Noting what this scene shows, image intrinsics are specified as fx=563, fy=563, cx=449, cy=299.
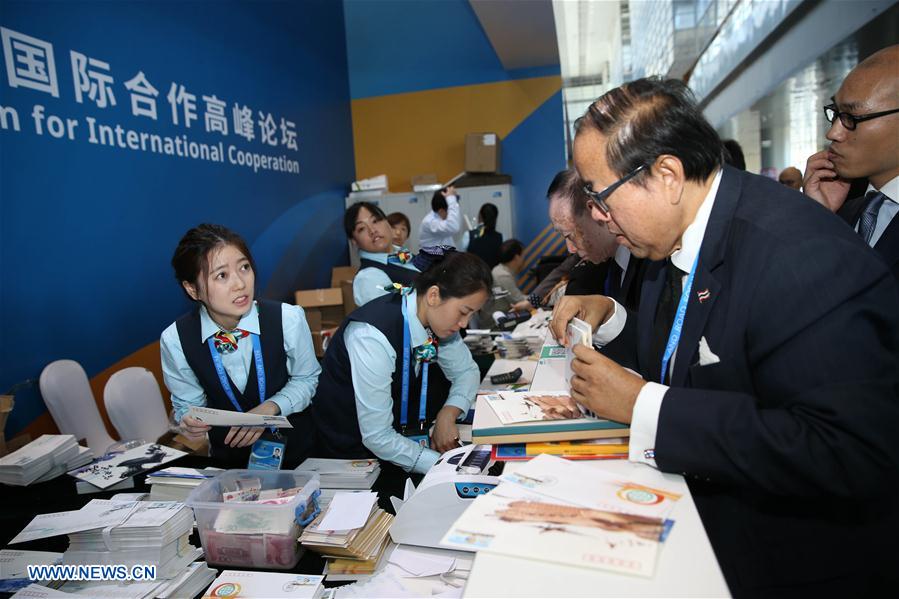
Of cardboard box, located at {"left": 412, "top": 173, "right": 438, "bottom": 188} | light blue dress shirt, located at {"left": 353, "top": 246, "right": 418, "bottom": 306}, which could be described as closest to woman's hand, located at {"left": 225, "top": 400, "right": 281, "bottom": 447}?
light blue dress shirt, located at {"left": 353, "top": 246, "right": 418, "bottom": 306}

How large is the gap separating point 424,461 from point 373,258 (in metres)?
2.17

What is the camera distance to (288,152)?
6000 millimetres

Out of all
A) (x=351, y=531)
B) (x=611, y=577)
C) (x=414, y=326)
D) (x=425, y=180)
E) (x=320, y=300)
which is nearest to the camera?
(x=611, y=577)

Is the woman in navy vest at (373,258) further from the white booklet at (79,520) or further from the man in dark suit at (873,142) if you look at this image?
the man in dark suit at (873,142)

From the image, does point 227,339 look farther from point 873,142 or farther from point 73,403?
point 873,142

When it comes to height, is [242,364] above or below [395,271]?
below

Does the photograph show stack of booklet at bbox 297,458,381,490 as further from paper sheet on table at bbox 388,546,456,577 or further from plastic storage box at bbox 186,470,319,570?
paper sheet on table at bbox 388,546,456,577

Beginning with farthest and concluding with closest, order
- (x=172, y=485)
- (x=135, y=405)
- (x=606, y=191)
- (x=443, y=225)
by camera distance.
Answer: (x=443, y=225) < (x=135, y=405) < (x=172, y=485) < (x=606, y=191)

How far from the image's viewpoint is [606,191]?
1075 mm

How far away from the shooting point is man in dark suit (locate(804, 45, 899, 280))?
1.67 metres

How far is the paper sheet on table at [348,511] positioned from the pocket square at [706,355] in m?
0.90

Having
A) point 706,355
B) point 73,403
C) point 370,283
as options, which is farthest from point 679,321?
point 73,403

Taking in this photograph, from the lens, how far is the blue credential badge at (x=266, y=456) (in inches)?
82.4

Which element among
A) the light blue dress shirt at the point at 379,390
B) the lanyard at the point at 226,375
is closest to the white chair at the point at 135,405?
the lanyard at the point at 226,375
